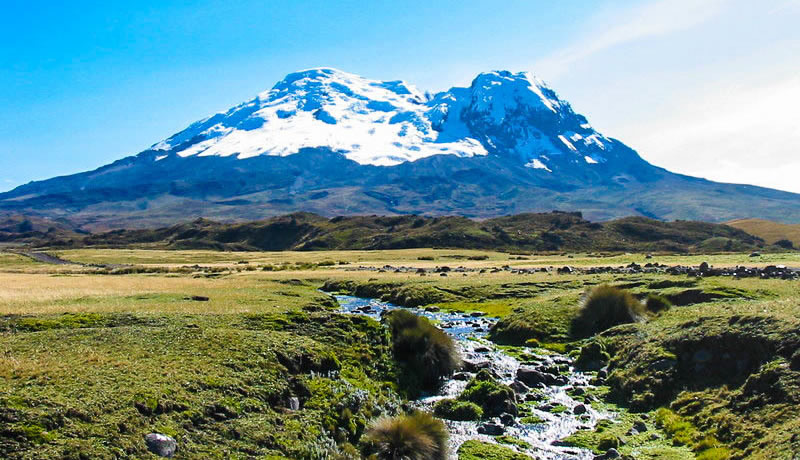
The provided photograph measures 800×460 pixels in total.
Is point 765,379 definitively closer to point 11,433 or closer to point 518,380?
point 518,380

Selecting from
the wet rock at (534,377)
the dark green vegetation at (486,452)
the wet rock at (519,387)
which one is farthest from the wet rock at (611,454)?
the wet rock at (534,377)

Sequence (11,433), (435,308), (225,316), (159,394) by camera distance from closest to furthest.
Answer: (11,433)
(159,394)
(225,316)
(435,308)

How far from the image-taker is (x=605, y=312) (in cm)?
4350

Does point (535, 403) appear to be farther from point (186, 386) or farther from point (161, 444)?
point (161, 444)

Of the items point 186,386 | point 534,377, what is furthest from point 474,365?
point 186,386

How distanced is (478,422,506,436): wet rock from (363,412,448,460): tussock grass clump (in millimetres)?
3612

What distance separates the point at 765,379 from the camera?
22.5 meters

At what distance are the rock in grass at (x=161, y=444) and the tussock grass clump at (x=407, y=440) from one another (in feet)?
22.5

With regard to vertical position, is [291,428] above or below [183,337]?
below

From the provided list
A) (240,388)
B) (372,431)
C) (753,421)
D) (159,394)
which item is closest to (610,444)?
(753,421)

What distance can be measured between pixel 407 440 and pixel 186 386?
8544 millimetres

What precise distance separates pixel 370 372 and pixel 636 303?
2461 cm

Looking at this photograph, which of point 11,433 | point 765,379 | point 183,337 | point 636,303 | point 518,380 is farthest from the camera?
point 636,303

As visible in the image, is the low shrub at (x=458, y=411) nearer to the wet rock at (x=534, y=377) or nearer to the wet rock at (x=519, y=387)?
the wet rock at (x=519, y=387)
